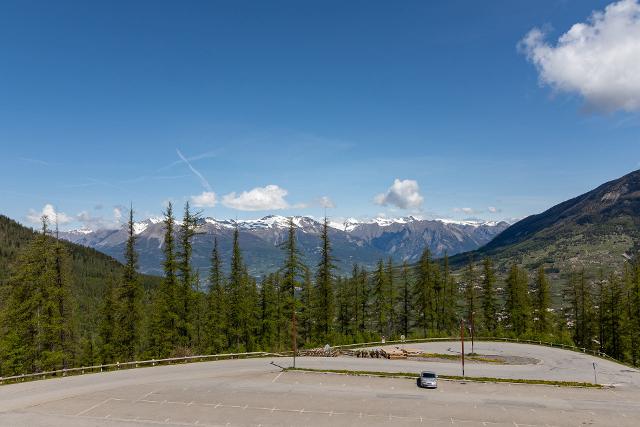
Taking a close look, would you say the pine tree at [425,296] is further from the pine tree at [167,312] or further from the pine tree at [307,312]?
the pine tree at [167,312]

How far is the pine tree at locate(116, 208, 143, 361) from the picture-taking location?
162 ft

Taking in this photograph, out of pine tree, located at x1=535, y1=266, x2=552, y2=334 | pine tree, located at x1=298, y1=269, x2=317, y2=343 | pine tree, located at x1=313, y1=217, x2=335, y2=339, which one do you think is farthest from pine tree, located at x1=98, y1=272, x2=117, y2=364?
pine tree, located at x1=535, y1=266, x2=552, y2=334

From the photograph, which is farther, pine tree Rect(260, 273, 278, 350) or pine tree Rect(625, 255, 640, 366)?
pine tree Rect(625, 255, 640, 366)

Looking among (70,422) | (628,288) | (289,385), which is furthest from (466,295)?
(70,422)

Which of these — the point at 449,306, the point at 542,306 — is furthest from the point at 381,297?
the point at 542,306

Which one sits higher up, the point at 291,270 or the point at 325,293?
the point at 291,270

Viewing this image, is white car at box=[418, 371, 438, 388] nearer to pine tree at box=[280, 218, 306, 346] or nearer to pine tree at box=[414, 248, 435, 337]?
pine tree at box=[280, 218, 306, 346]

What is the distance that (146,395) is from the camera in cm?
3316

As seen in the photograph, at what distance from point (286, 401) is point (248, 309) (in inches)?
1179

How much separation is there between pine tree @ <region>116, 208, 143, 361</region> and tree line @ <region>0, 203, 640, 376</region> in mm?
120

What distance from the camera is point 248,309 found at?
6131cm

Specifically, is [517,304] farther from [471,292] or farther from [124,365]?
[124,365]

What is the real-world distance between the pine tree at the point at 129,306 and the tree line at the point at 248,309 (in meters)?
0.12

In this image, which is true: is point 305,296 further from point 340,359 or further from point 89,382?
point 89,382
